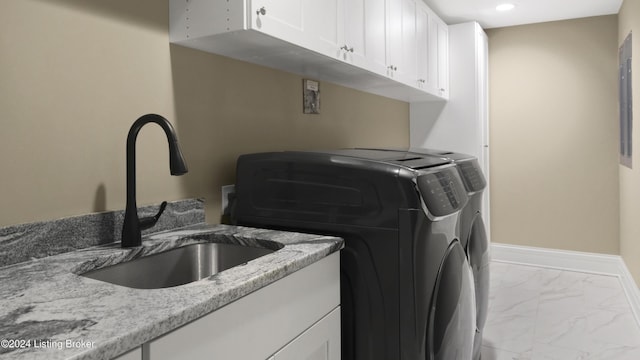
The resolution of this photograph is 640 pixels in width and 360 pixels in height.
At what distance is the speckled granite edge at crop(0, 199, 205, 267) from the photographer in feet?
3.47

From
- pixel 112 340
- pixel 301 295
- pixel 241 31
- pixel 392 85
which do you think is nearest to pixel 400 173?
pixel 301 295

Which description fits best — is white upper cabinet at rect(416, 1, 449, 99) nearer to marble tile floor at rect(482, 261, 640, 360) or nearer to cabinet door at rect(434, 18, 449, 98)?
cabinet door at rect(434, 18, 449, 98)

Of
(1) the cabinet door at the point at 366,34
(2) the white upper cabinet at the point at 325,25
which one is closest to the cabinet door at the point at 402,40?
(1) the cabinet door at the point at 366,34

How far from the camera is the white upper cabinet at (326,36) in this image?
144 cm

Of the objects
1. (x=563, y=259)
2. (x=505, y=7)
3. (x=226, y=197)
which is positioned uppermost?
(x=505, y=7)

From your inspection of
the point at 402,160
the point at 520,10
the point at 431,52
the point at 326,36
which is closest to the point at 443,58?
the point at 431,52

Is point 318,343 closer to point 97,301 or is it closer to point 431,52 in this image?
point 97,301

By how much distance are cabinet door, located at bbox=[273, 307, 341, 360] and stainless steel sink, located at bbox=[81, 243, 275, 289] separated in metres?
0.27

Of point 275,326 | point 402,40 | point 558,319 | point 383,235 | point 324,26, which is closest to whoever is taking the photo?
point 275,326

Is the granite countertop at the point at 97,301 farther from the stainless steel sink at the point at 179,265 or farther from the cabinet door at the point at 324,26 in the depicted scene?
the cabinet door at the point at 324,26

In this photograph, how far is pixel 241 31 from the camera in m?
1.39

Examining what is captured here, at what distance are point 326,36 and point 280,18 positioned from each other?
34cm

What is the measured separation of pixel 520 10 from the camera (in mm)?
3625

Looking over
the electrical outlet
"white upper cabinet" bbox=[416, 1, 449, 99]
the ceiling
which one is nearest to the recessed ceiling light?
the ceiling
